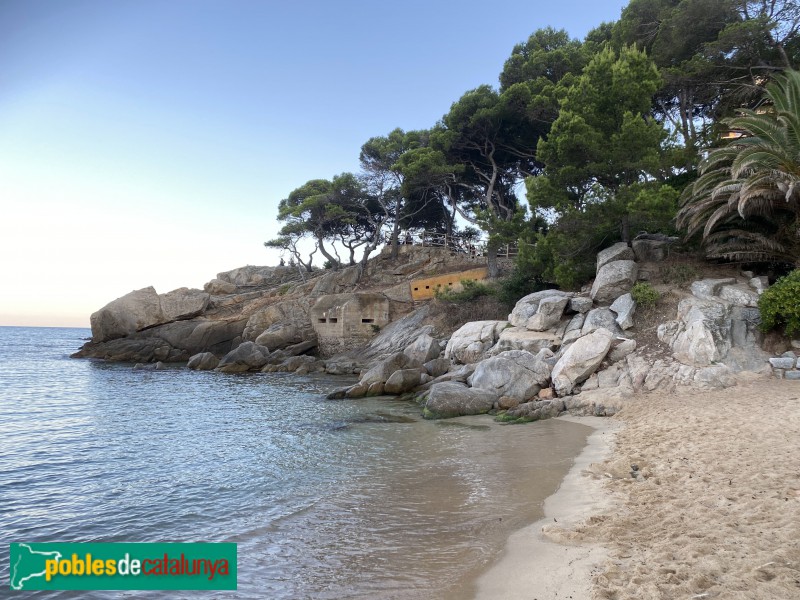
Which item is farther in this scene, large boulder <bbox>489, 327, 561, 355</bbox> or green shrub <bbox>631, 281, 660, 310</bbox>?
large boulder <bbox>489, 327, 561, 355</bbox>

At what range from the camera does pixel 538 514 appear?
20.3ft

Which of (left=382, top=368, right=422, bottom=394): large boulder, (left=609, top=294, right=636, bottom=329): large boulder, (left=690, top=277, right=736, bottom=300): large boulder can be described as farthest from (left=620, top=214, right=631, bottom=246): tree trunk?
(left=382, top=368, right=422, bottom=394): large boulder

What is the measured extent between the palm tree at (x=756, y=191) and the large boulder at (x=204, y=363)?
27579 millimetres

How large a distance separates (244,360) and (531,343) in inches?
754

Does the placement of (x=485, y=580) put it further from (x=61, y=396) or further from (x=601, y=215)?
(x=61, y=396)

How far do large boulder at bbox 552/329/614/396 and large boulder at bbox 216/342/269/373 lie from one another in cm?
2059

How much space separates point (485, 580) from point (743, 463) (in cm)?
452

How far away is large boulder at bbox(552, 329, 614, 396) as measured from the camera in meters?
14.3

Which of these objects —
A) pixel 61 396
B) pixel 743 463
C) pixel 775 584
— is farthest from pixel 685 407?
pixel 61 396

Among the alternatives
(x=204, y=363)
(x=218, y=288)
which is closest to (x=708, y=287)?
(x=204, y=363)

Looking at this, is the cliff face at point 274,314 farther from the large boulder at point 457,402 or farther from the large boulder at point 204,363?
the large boulder at point 457,402

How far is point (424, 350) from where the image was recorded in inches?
885

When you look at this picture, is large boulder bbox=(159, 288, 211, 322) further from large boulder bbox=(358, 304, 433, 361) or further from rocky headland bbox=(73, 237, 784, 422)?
large boulder bbox=(358, 304, 433, 361)
